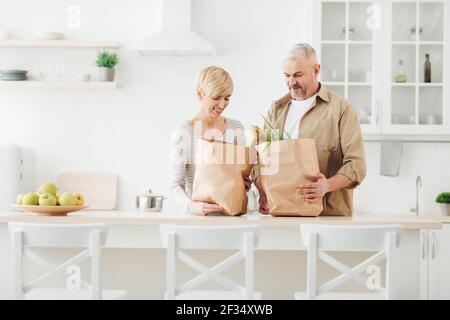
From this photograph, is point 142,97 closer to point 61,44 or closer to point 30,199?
point 61,44

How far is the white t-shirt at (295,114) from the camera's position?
312cm

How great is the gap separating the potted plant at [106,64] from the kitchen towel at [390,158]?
6.51 ft

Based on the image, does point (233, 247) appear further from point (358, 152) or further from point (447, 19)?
point (447, 19)

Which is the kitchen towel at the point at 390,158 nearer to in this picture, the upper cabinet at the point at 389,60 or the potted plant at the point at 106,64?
the upper cabinet at the point at 389,60

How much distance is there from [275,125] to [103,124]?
2.16 meters

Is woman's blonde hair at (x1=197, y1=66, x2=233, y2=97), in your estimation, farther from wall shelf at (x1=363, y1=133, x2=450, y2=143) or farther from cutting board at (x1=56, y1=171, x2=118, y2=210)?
cutting board at (x1=56, y1=171, x2=118, y2=210)

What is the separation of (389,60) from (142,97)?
5.81 ft

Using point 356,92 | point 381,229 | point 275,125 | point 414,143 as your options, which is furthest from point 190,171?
point 414,143

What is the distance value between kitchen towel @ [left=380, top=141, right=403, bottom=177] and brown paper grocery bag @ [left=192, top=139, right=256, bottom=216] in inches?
91.4

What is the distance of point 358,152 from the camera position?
116 inches

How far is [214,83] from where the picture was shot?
3023mm

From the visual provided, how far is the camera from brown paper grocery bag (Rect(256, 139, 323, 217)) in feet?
8.87

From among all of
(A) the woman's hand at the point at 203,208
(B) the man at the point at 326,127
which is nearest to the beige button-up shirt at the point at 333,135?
(B) the man at the point at 326,127

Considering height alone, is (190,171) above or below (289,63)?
below
